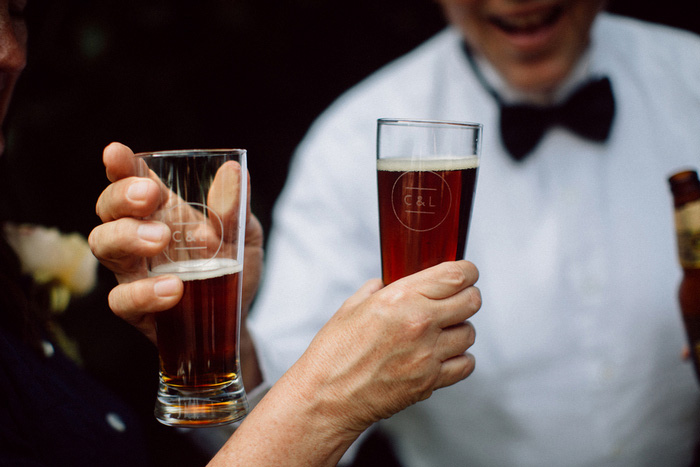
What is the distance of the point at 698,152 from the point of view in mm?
2002

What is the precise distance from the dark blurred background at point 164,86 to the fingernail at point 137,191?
112 centimetres

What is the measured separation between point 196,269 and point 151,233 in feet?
0.32

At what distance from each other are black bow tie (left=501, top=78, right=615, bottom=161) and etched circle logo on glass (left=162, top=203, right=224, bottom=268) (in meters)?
1.31

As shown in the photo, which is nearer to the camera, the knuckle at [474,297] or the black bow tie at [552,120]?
the knuckle at [474,297]

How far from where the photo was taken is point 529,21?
1721 mm

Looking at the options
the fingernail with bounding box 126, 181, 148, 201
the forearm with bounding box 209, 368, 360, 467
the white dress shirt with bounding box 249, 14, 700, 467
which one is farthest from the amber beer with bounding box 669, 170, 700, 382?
the fingernail with bounding box 126, 181, 148, 201

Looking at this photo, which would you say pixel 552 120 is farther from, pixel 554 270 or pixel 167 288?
pixel 167 288

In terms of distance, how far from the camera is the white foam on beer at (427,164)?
3.32 ft

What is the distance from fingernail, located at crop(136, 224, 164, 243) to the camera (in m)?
0.94

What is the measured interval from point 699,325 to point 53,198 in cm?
211

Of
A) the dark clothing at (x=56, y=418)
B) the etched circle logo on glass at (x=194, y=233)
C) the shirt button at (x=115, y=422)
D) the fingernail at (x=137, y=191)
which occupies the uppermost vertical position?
the fingernail at (x=137, y=191)

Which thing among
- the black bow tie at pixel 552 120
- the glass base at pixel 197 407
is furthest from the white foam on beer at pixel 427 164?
the black bow tie at pixel 552 120

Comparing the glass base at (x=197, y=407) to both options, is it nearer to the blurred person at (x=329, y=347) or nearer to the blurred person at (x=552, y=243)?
the blurred person at (x=329, y=347)

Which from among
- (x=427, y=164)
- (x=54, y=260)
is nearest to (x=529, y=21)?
(x=427, y=164)
